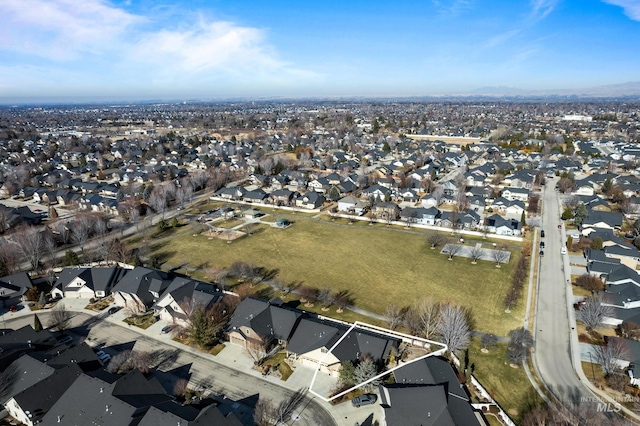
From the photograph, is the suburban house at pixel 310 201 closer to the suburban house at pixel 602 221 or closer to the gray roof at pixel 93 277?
the gray roof at pixel 93 277

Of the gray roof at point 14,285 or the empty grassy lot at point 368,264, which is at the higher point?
the gray roof at point 14,285

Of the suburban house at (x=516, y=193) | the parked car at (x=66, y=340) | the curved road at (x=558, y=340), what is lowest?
the parked car at (x=66, y=340)

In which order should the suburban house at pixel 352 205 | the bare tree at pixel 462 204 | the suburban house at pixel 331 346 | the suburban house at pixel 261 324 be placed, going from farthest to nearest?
the suburban house at pixel 352 205 < the bare tree at pixel 462 204 < the suburban house at pixel 261 324 < the suburban house at pixel 331 346

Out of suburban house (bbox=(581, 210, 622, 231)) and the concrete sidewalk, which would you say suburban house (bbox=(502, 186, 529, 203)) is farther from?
the concrete sidewalk

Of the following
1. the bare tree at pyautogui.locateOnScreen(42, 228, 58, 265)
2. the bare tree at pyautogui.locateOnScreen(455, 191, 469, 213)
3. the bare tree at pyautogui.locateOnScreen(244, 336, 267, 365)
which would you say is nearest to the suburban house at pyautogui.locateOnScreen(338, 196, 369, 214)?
the bare tree at pyautogui.locateOnScreen(455, 191, 469, 213)

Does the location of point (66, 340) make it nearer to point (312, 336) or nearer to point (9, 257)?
point (9, 257)

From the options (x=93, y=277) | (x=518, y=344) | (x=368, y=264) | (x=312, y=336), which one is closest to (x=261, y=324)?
(x=312, y=336)

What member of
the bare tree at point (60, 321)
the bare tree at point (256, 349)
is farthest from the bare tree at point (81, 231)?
the bare tree at point (256, 349)

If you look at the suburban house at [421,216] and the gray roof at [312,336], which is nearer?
the gray roof at [312,336]
